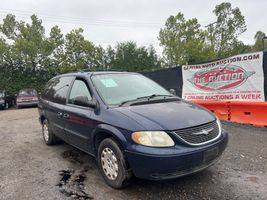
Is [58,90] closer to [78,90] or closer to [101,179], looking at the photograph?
[78,90]

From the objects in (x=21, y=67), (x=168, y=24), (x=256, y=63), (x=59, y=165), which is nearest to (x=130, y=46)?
(x=168, y=24)

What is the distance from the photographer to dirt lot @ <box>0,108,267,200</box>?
11.8ft

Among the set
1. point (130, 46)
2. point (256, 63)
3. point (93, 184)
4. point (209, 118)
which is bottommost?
point (93, 184)

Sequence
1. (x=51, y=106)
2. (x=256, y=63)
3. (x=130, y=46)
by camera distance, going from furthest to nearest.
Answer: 1. (x=130, y=46)
2. (x=256, y=63)
3. (x=51, y=106)

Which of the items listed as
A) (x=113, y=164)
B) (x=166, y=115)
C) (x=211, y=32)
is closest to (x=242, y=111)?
(x=166, y=115)

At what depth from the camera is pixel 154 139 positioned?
129 inches

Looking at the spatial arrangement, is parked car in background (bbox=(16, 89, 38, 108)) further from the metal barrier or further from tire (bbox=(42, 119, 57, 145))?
the metal barrier

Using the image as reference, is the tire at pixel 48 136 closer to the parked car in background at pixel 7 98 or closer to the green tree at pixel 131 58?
the parked car in background at pixel 7 98

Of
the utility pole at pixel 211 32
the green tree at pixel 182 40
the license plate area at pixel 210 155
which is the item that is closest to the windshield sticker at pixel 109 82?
the license plate area at pixel 210 155

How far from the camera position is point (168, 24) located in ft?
122

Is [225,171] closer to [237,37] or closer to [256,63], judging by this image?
[256,63]

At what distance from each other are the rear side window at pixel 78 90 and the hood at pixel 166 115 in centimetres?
98

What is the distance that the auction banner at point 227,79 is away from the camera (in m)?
7.55

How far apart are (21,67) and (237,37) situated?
3122 centimetres
